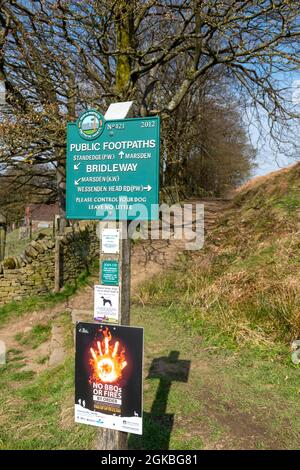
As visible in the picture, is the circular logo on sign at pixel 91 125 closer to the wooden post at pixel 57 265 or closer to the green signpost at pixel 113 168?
the green signpost at pixel 113 168

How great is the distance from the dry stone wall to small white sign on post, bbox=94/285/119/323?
8221 mm

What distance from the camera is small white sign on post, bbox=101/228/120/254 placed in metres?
2.88

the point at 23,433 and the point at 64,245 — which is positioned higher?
the point at 64,245

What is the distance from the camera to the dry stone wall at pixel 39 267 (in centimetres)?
1055

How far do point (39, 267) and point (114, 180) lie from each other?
27.9ft

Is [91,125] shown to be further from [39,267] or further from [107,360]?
[39,267]

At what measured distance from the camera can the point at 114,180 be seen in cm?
282

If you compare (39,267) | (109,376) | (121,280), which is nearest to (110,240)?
(121,280)

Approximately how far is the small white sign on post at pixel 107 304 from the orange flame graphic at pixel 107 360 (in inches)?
3.7

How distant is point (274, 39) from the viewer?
8336 millimetres

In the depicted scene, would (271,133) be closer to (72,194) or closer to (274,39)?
(274,39)

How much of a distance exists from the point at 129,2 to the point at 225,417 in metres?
8.16

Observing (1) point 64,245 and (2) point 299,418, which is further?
(1) point 64,245
